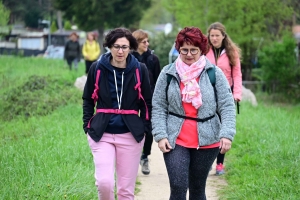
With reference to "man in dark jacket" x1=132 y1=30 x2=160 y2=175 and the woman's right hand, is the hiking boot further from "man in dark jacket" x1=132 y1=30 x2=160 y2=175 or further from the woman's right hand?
the woman's right hand

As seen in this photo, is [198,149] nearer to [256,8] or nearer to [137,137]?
[137,137]

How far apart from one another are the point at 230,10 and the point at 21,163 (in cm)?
1832

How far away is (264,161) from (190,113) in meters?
3.53

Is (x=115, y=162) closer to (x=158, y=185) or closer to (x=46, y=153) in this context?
(x=158, y=185)

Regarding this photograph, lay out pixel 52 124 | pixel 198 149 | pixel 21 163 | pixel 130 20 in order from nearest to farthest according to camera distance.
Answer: pixel 198 149, pixel 21 163, pixel 52 124, pixel 130 20

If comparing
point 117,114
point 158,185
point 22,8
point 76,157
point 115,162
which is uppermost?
point 22,8

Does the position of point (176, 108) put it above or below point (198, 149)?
above

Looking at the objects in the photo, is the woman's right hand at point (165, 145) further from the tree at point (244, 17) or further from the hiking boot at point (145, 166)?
the tree at point (244, 17)

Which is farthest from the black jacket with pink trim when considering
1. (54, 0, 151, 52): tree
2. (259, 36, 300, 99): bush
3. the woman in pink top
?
(54, 0, 151, 52): tree

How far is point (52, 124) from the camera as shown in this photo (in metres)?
11.8

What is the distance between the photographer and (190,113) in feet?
16.4

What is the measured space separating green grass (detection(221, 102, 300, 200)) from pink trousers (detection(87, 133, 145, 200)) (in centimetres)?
184

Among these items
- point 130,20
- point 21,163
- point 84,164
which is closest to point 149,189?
point 84,164

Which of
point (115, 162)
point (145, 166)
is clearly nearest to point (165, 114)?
point (115, 162)
